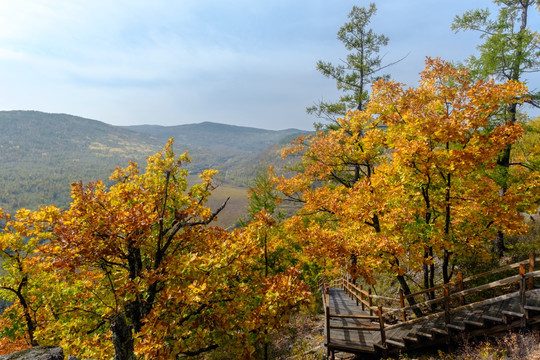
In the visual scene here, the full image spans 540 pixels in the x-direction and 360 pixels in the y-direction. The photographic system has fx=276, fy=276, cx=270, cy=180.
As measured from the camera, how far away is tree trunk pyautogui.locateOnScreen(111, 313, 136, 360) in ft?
20.2

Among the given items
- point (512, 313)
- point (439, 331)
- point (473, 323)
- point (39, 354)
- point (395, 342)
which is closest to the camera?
point (39, 354)

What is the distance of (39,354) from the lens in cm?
639

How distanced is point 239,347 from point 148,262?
13.4 ft

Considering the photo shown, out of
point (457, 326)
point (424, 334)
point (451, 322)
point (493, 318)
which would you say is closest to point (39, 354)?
point (424, 334)

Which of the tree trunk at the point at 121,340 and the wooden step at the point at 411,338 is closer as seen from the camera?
the tree trunk at the point at 121,340

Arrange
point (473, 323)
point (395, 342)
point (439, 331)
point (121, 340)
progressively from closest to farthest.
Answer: point (121, 340) → point (473, 323) → point (439, 331) → point (395, 342)

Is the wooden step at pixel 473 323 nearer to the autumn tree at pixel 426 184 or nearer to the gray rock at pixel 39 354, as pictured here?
the autumn tree at pixel 426 184

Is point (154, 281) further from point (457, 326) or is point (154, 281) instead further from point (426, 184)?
point (457, 326)

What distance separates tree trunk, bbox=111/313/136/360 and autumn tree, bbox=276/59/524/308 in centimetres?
615

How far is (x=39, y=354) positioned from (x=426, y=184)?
1145 cm

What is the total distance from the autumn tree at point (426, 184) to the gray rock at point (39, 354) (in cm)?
762

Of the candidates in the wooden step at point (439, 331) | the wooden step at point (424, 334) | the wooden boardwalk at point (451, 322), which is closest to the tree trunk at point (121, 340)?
the wooden boardwalk at point (451, 322)

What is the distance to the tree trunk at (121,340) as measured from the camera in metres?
6.17

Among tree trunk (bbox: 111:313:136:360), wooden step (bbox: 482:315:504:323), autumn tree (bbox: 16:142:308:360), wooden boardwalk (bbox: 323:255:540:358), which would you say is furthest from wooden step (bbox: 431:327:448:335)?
tree trunk (bbox: 111:313:136:360)
